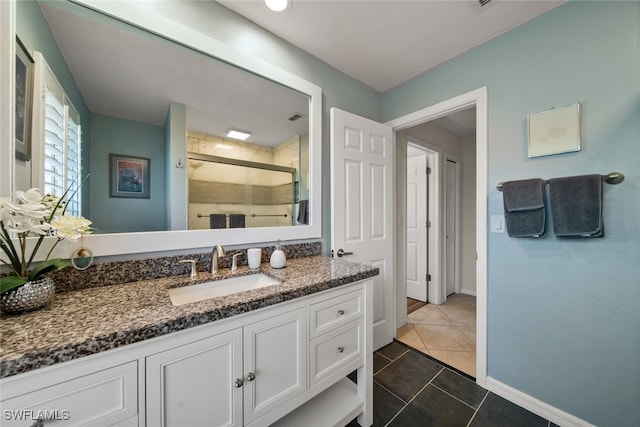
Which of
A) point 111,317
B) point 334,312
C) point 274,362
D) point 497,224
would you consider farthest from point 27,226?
point 497,224

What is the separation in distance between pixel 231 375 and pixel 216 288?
0.49 meters

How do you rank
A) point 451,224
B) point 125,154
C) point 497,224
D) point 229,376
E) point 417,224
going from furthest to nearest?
point 451,224
point 417,224
point 497,224
point 125,154
point 229,376

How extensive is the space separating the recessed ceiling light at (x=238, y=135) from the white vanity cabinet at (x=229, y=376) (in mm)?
1099

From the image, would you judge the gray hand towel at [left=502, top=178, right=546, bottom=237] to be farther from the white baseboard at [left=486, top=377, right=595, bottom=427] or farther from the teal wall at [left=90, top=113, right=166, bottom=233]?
the teal wall at [left=90, top=113, right=166, bottom=233]

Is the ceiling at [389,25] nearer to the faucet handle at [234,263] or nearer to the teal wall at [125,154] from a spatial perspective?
the teal wall at [125,154]

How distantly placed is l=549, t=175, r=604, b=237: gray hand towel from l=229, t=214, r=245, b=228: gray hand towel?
190 cm

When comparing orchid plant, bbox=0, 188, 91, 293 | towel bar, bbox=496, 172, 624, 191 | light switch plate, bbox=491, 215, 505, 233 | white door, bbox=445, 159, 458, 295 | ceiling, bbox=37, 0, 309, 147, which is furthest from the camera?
white door, bbox=445, 159, 458, 295

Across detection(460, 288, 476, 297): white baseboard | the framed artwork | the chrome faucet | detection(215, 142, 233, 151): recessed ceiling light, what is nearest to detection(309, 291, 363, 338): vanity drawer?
the chrome faucet

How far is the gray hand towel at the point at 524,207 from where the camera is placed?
140cm

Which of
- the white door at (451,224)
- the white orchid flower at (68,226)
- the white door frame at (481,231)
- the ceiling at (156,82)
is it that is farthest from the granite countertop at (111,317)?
the white door at (451,224)

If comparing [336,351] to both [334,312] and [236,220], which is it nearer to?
[334,312]

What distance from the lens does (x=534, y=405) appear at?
57.3 inches

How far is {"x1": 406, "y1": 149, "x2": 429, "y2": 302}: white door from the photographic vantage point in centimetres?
323

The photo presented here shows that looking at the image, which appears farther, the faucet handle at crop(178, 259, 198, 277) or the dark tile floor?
the dark tile floor
